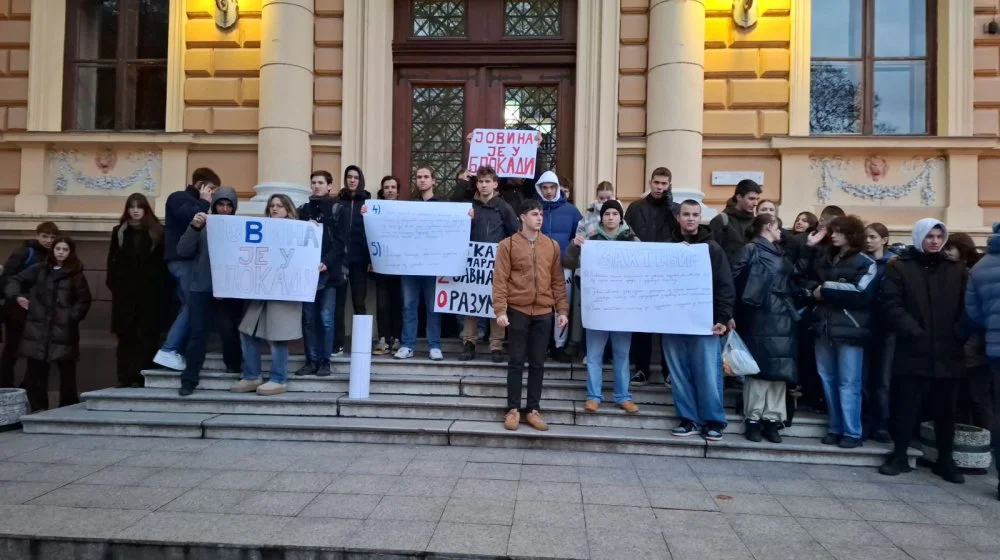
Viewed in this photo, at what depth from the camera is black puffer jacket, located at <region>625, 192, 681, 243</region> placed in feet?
22.3

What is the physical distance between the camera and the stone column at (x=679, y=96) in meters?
8.27

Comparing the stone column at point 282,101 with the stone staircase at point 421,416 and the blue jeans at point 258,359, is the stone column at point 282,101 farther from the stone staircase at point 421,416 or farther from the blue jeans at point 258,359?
the stone staircase at point 421,416

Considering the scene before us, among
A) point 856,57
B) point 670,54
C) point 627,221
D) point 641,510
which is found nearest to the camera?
point 641,510

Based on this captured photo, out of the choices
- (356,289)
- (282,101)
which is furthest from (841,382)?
(282,101)

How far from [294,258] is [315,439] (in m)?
1.79

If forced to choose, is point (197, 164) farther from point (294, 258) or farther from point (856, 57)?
point (856, 57)

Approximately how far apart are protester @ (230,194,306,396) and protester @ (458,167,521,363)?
1788 mm

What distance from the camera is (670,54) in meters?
8.33

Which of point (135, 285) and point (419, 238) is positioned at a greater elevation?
point (419, 238)

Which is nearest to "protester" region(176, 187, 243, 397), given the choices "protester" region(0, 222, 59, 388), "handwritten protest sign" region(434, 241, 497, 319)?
"protester" region(0, 222, 59, 388)

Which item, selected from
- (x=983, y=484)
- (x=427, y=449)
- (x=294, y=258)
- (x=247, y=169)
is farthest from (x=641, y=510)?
(x=247, y=169)

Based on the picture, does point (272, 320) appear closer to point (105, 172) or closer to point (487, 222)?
point (487, 222)

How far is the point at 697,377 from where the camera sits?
5.87 m

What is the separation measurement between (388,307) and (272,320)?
4.76 ft
